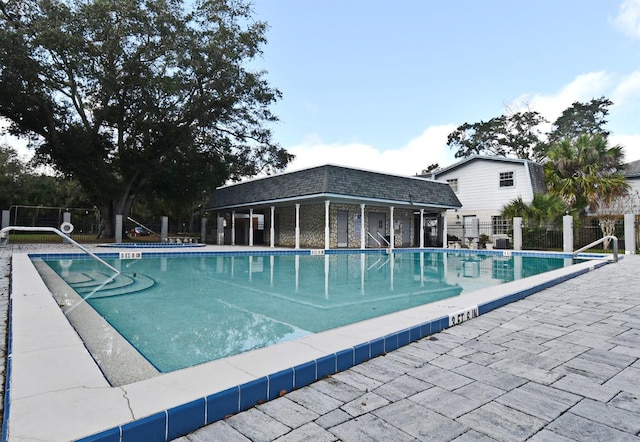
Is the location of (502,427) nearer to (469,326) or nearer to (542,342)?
(542,342)

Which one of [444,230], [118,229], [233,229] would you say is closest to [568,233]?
[444,230]

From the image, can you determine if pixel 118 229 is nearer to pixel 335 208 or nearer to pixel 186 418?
pixel 335 208

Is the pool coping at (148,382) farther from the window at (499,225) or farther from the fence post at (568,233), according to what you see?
the window at (499,225)

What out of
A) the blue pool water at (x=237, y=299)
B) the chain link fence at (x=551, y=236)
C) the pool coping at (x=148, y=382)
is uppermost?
the chain link fence at (x=551, y=236)

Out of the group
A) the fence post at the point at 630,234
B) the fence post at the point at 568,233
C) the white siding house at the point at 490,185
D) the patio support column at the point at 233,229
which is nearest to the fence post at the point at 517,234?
the fence post at the point at 568,233

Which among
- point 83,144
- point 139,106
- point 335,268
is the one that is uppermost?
point 139,106

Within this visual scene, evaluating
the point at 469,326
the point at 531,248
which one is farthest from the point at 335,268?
the point at 531,248

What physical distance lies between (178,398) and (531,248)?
59.2 ft

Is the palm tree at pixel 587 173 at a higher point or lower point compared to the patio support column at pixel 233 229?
higher

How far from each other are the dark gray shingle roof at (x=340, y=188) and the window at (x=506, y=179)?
2.47 metres

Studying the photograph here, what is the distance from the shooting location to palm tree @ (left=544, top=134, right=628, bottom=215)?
1691 centimetres

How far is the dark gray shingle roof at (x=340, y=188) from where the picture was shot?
50.8 ft

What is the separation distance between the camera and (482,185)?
2083cm

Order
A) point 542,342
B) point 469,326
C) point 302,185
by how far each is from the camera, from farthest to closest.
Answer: point 302,185
point 469,326
point 542,342
